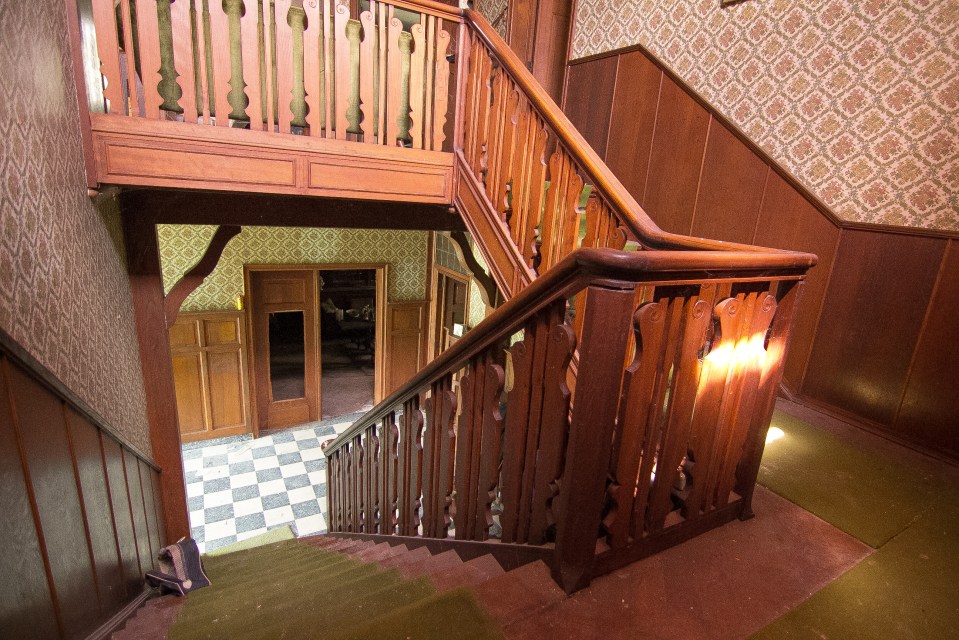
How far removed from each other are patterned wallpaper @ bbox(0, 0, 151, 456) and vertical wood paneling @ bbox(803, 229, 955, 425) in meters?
3.13

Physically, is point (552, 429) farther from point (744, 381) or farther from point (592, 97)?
point (592, 97)

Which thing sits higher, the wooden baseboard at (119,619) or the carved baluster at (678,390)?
the carved baluster at (678,390)

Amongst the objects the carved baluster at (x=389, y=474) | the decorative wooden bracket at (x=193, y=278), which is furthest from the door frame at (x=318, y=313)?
the carved baluster at (x=389, y=474)

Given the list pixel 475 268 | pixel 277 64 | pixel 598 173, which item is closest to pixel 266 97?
pixel 277 64

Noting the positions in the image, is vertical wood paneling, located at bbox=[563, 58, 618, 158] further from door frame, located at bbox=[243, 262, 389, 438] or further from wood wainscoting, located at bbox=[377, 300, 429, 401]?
wood wainscoting, located at bbox=[377, 300, 429, 401]

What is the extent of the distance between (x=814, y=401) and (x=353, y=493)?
2562 mm

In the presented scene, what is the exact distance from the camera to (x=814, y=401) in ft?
8.65

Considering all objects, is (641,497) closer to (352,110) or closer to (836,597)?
(836,597)

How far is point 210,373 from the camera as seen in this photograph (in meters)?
5.58

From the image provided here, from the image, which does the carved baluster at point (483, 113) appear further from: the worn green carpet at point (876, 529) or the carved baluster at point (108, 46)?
the worn green carpet at point (876, 529)

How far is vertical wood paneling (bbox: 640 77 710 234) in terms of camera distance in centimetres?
313

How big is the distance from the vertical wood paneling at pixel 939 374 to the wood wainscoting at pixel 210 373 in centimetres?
563

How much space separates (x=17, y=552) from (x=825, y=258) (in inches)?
123

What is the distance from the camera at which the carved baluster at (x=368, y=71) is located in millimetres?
2508
